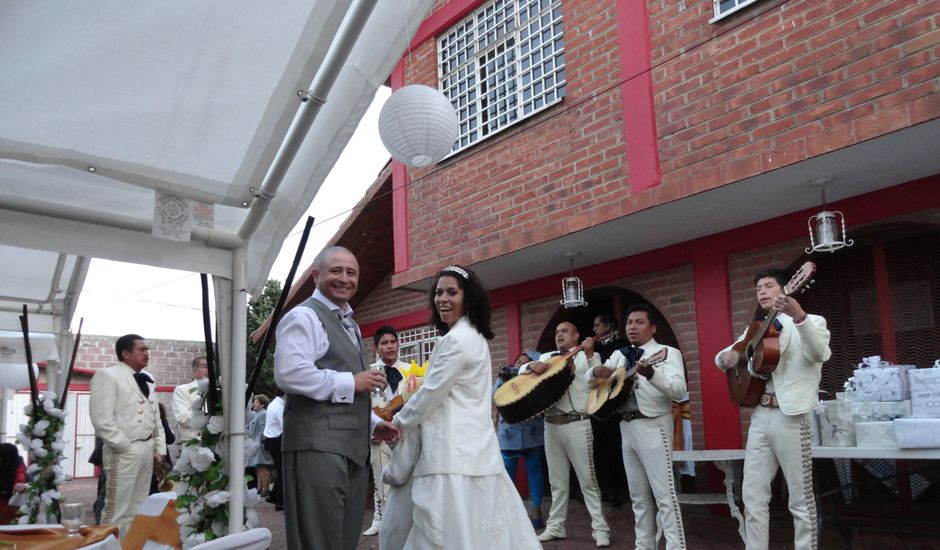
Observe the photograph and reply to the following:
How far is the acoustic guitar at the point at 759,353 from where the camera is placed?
4789 mm

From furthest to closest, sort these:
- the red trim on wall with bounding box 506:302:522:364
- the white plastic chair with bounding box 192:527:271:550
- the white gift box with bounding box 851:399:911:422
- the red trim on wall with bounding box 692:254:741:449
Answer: the red trim on wall with bounding box 506:302:522:364, the red trim on wall with bounding box 692:254:741:449, the white gift box with bounding box 851:399:911:422, the white plastic chair with bounding box 192:527:271:550

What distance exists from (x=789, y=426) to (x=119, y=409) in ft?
15.9

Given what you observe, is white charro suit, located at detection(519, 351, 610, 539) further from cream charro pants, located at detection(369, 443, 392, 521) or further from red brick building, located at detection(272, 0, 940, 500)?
cream charro pants, located at detection(369, 443, 392, 521)

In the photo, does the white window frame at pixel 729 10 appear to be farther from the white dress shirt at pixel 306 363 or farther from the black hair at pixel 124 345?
the black hair at pixel 124 345

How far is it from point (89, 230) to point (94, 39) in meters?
1.09

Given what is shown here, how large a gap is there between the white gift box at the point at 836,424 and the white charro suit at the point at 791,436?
0.54 metres

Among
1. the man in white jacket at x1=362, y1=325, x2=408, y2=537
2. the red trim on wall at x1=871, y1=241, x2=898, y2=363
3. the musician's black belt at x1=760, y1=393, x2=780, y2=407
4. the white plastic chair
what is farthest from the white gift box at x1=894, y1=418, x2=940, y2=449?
the man in white jacket at x1=362, y1=325, x2=408, y2=537

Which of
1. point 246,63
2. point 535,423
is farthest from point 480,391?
point 535,423

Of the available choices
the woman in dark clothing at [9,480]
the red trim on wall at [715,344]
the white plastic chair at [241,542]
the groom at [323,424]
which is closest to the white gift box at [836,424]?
the red trim on wall at [715,344]

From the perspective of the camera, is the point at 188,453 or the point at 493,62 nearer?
the point at 188,453

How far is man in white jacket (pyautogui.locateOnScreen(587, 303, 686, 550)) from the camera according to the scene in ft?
18.1

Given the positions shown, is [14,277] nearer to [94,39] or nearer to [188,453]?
[188,453]

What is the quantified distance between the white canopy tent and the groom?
468 millimetres

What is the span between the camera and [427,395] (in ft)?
12.3
